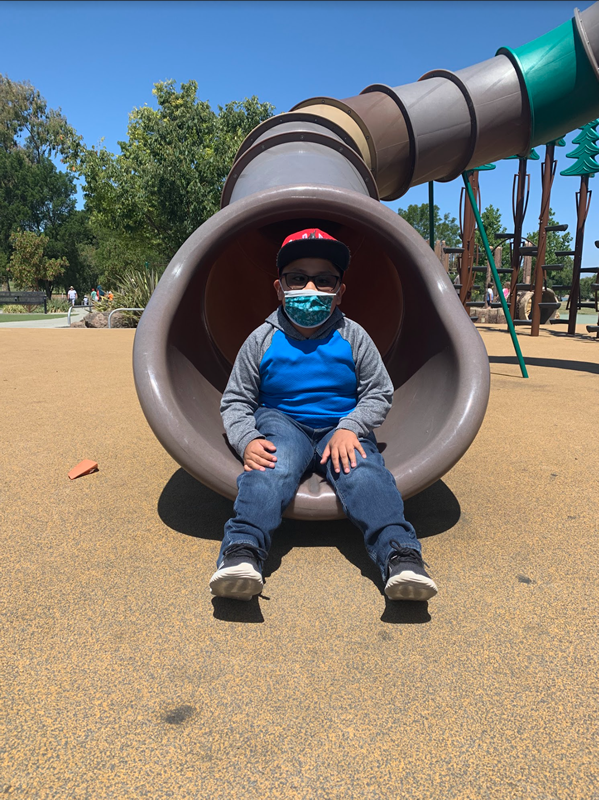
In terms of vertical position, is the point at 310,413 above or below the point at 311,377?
below

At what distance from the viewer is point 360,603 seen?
1.85 m

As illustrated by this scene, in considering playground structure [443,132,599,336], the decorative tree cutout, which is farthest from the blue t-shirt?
the decorative tree cutout

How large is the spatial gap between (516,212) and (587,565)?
992 centimetres

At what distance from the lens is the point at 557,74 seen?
4.91m

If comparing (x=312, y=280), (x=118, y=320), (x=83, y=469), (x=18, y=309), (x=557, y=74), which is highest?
(x=557, y=74)

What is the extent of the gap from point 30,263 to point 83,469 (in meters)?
41.3

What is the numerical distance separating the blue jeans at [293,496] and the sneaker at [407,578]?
0.03 metres

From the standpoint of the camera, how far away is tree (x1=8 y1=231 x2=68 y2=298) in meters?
39.1

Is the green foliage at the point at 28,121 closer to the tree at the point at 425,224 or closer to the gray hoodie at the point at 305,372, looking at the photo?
the tree at the point at 425,224

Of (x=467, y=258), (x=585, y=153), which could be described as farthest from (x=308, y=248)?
(x=585, y=153)

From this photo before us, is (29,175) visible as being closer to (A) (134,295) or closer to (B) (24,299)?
(B) (24,299)

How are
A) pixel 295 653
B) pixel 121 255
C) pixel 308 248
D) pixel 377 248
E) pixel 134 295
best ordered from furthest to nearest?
1. pixel 121 255
2. pixel 134 295
3. pixel 377 248
4. pixel 308 248
5. pixel 295 653

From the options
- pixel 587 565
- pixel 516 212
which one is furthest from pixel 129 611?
pixel 516 212

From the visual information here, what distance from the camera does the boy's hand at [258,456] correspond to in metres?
2.07
